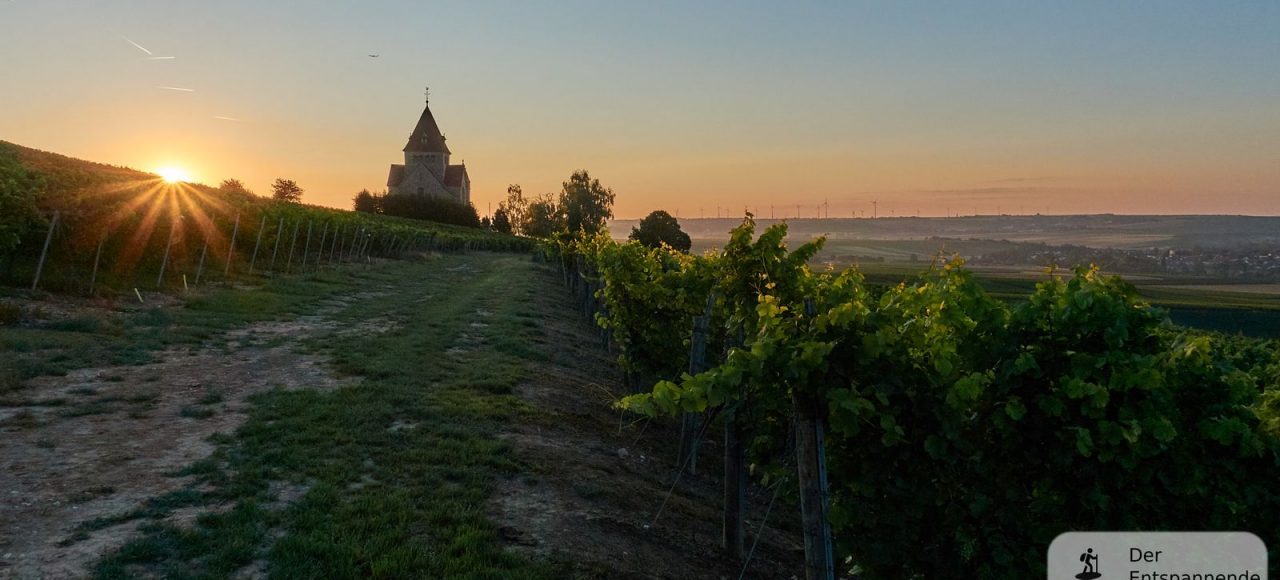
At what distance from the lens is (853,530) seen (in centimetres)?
486

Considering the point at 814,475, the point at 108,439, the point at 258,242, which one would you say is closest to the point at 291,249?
the point at 258,242

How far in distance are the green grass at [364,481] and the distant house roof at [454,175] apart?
107314 mm

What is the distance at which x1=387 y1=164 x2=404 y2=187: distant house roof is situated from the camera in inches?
4581

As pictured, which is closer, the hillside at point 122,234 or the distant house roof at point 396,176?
the hillside at point 122,234

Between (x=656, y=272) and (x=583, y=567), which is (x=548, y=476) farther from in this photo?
(x=656, y=272)

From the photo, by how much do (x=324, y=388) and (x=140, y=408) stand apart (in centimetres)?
216

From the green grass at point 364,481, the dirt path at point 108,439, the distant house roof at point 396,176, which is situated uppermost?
the distant house roof at point 396,176

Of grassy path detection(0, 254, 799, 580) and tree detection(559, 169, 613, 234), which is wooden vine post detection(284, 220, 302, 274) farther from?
tree detection(559, 169, 613, 234)

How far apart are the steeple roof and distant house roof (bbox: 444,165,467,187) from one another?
3271 millimetres

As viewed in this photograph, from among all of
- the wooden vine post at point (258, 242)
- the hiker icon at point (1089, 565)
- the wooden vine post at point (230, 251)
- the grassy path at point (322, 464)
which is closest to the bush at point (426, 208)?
the wooden vine post at point (258, 242)

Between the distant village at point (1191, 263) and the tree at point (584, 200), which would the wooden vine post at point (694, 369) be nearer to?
the tree at point (584, 200)

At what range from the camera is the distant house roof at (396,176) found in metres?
116

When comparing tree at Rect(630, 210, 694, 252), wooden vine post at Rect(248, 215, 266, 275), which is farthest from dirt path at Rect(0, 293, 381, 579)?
tree at Rect(630, 210, 694, 252)

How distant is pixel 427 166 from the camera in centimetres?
11388
